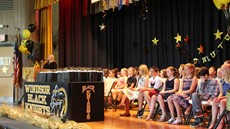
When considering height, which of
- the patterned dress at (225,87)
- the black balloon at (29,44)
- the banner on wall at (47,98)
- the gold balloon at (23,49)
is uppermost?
the black balloon at (29,44)

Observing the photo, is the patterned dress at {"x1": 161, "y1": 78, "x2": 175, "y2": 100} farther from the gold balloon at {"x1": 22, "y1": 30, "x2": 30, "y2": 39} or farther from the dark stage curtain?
the gold balloon at {"x1": 22, "y1": 30, "x2": 30, "y2": 39}

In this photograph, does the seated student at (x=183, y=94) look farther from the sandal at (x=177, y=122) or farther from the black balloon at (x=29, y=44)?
the black balloon at (x=29, y=44)

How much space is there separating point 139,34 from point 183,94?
17.1ft

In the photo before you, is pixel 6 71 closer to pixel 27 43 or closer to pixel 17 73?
pixel 17 73

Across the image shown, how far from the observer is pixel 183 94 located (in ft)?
19.7

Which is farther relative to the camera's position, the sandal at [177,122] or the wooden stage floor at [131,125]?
the sandal at [177,122]

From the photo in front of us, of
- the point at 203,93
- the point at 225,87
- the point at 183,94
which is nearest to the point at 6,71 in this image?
the point at 183,94

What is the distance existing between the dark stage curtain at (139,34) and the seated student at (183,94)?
8.68 ft

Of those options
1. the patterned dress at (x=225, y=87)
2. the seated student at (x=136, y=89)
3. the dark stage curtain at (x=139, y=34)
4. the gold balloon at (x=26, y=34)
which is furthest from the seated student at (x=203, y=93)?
the gold balloon at (x=26, y=34)

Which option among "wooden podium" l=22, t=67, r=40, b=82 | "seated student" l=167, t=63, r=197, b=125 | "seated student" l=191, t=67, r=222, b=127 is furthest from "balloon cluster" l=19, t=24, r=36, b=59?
"seated student" l=191, t=67, r=222, b=127

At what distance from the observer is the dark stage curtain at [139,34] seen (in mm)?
9040

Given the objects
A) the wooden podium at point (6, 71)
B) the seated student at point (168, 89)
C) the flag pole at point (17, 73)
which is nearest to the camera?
the seated student at point (168, 89)

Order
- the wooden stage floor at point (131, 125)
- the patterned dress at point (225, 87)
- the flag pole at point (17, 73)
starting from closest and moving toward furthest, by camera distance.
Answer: the patterned dress at point (225, 87) < the wooden stage floor at point (131, 125) < the flag pole at point (17, 73)

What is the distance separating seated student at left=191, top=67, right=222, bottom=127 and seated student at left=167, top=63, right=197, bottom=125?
0.15 m
